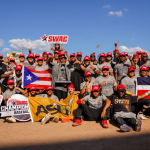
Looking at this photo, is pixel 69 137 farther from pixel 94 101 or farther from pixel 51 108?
pixel 51 108

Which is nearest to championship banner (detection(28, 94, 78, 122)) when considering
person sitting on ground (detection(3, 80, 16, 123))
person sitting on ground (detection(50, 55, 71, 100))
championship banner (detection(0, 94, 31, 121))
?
championship banner (detection(0, 94, 31, 121))

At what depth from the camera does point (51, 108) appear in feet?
23.7

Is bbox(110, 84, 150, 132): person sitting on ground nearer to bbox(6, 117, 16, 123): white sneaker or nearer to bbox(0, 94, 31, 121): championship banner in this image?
bbox(0, 94, 31, 121): championship banner

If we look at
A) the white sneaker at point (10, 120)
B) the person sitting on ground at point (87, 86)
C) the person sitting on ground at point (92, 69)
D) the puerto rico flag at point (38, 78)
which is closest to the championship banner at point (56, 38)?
the puerto rico flag at point (38, 78)

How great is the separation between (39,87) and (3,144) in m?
4.18

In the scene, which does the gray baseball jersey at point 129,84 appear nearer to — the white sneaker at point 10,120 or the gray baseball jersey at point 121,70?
the gray baseball jersey at point 121,70

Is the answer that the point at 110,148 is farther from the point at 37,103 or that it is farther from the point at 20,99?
the point at 20,99

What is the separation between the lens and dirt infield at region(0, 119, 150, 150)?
4438 millimetres

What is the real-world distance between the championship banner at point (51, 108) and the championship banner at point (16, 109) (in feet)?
0.76

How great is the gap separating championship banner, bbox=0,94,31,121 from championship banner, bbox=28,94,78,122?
0.23 meters

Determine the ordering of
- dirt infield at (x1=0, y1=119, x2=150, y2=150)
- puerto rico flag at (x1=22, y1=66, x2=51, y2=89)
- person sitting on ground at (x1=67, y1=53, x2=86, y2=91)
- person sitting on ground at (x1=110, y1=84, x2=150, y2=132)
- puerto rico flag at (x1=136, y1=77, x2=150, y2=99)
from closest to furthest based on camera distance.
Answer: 1. dirt infield at (x1=0, y1=119, x2=150, y2=150)
2. person sitting on ground at (x1=110, y1=84, x2=150, y2=132)
3. puerto rico flag at (x1=136, y1=77, x2=150, y2=99)
4. person sitting on ground at (x1=67, y1=53, x2=86, y2=91)
5. puerto rico flag at (x1=22, y1=66, x2=51, y2=89)

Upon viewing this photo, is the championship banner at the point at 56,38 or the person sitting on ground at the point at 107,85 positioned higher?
the championship banner at the point at 56,38

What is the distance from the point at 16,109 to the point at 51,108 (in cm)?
140

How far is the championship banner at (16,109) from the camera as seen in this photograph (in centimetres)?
694
